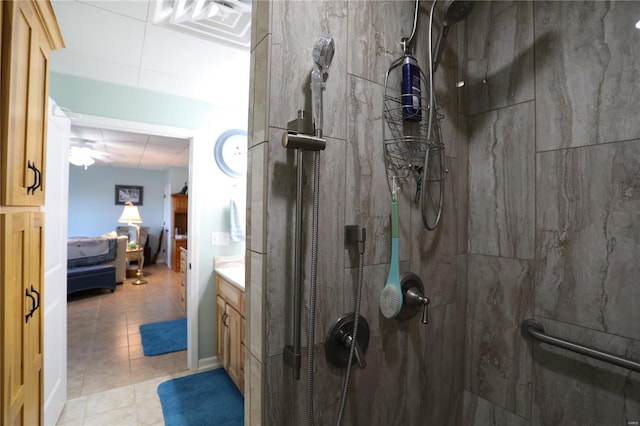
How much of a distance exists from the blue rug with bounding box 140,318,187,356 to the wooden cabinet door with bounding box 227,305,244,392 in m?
1.08

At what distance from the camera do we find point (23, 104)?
1.10 metres

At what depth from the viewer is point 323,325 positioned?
0.93m

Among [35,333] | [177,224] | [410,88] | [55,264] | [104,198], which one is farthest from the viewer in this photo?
[104,198]

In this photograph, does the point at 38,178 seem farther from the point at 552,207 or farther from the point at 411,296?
the point at 552,207

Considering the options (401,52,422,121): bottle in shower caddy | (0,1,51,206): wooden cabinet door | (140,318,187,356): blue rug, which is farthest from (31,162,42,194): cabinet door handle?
(140,318,187,356): blue rug

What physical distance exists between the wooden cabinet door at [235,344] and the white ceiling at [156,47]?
5.94 ft

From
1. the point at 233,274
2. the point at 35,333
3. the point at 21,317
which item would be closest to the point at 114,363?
the point at 233,274

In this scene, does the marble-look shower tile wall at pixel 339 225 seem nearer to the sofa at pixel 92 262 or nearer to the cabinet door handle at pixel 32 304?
the cabinet door handle at pixel 32 304

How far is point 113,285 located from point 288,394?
17.8 ft

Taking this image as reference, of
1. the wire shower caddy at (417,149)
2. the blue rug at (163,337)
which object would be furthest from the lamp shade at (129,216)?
the wire shower caddy at (417,149)

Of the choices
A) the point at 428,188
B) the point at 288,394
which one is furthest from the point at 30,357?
the point at 428,188

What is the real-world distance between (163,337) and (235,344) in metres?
1.61

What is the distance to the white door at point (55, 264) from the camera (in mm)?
1744

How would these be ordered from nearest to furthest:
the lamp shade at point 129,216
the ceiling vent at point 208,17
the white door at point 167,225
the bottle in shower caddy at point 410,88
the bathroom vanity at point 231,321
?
the bottle in shower caddy at point 410,88
the ceiling vent at point 208,17
the bathroom vanity at point 231,321
the lamp shade at point 129,216
the white door at point 167,225
